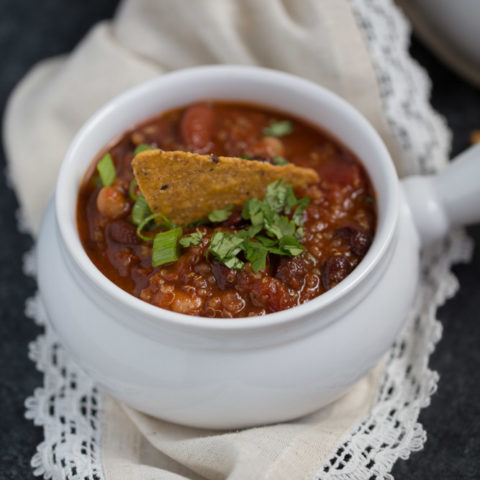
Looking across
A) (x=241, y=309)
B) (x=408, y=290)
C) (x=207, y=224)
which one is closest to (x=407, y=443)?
(x=408, y=290)

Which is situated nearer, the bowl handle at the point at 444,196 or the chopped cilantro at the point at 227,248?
the chopped cilantro at the point at 227,248

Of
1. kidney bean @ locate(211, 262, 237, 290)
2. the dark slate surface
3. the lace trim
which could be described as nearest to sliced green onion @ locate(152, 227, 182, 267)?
kidney bean @ locate(211, 262, 237, 290)

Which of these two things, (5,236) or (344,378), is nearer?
(344,378)

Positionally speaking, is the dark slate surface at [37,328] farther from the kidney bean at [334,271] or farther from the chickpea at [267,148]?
the chickpea at [267,148]

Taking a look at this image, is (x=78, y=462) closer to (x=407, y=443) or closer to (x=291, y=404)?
(x=291, y=404)

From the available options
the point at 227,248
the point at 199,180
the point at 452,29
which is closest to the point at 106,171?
the point at 199,180

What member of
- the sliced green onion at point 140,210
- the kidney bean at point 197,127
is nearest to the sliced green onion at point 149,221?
the sliced green onion at point 140,210

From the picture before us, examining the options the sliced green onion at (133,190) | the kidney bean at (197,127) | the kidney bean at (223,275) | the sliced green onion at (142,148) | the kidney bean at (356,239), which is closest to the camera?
the kidney bean at (223,275)

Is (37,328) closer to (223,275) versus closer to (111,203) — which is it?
(111,203)
